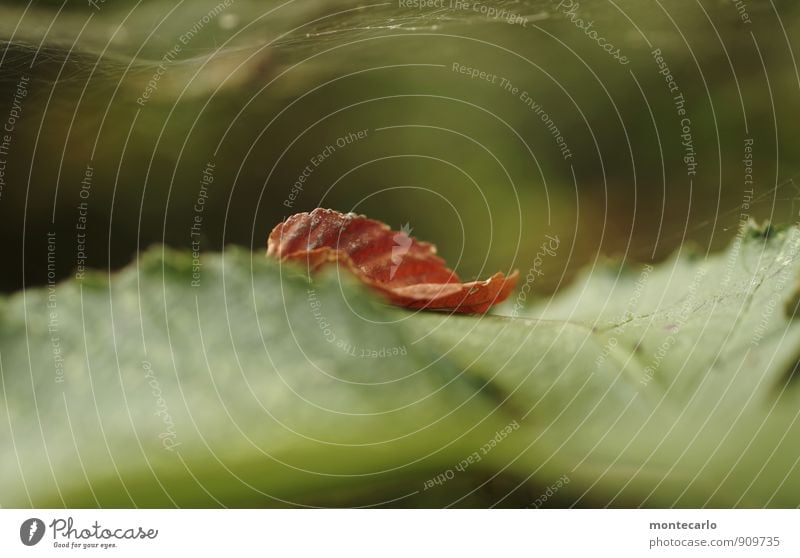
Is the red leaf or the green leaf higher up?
the red leaf

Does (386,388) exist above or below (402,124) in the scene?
below

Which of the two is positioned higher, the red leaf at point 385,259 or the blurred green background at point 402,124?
the blurred green background at point 402,124

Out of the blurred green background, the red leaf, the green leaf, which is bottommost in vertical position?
the green leaf
